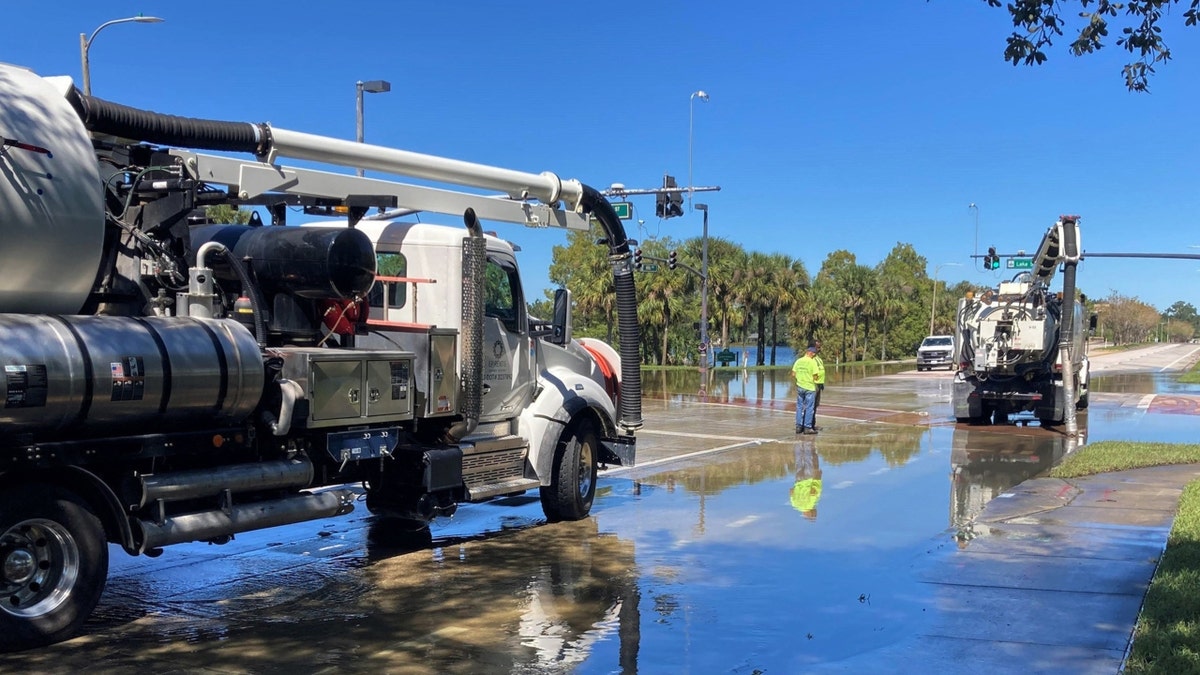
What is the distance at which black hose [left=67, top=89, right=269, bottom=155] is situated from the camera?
681cm

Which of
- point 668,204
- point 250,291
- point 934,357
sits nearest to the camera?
point 250,291

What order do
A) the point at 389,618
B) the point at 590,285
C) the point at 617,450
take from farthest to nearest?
the point at 590,285 → the point at 617,450 → the point at 389,618

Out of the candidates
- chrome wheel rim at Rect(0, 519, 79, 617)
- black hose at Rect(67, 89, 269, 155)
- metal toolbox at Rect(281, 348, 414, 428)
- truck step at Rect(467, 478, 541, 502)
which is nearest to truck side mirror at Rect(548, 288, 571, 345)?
truck step at Rect(467, 478, 541, 502)

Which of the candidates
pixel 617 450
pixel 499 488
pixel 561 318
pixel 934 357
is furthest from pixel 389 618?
pixel 934 357

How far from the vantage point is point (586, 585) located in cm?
788

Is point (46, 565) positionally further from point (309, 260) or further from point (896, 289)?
point (896, 289)

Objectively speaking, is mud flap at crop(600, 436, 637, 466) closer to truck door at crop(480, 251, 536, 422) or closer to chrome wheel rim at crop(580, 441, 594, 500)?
chrome wheel rim at crop(580, 441, 594, 500)

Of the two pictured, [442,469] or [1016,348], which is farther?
[1016,348]

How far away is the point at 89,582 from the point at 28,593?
317 mm

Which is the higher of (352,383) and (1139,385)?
(352,383)

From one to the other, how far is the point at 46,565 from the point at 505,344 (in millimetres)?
4669

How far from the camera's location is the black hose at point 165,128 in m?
6.81

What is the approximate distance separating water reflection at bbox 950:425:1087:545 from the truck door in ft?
14.1

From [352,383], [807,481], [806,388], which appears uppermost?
[352,383]
